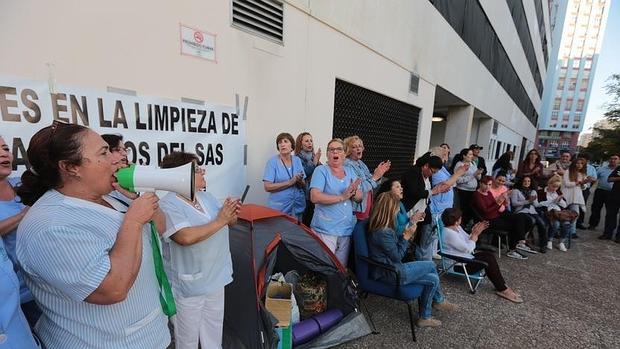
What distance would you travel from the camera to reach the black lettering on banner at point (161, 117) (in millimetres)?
2219

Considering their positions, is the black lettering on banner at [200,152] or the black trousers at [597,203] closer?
the black lettering on banner at [200,152]

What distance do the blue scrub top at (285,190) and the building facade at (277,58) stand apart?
31cm

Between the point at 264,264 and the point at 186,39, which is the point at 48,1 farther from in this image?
the point at 264,264

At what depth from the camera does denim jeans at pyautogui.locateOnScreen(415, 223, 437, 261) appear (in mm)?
3414

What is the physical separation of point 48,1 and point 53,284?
174cm

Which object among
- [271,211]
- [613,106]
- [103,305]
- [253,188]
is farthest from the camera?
[613,106]

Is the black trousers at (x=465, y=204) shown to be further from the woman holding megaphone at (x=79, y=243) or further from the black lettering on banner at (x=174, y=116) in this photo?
the woman holding megaphone at (x=79, y=243)

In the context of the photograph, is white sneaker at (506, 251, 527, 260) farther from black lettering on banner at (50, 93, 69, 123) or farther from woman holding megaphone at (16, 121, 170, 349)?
black lettering on banner at (50, 93, 69, 123)

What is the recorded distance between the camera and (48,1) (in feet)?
5.48

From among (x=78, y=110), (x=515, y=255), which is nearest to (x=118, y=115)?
(x=78, y=110)

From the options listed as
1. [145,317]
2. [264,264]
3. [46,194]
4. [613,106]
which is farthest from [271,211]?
[613,106]

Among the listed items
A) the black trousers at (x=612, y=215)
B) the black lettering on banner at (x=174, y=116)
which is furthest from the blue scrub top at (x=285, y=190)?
the black trousers at (x=612, y=215)

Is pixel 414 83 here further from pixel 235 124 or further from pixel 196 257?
pixel 196 257

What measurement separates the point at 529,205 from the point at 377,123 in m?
2.90
